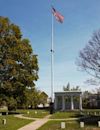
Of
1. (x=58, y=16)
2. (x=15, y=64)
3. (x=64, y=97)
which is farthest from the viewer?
(x=64, y=97)

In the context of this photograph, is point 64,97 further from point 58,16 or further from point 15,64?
point 58,16

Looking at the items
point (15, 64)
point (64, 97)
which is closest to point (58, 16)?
point (15, 64)

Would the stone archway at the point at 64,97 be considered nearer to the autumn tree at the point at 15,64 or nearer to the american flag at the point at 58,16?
the autumn tree at the point at 15,64

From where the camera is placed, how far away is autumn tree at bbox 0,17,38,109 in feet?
166

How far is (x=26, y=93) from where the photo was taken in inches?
2050

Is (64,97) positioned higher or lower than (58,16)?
lower

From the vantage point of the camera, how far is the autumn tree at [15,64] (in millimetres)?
50625

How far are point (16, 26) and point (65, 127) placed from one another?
88.9ft

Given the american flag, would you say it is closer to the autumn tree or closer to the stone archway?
the autumn tree

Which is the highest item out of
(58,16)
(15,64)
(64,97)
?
(58,16)

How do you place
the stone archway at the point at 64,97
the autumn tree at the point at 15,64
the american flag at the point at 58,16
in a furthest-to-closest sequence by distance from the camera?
the stone archway at the point at 64,97 → the autumn tree at the point at 15,64 → the american flag at the point at 58,16

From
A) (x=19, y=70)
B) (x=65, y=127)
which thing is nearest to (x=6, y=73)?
(x=19, y=70)

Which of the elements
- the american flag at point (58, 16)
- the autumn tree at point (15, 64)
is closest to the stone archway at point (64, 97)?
the autumn tree at point (15, 64)

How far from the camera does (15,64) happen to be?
51.3 m
